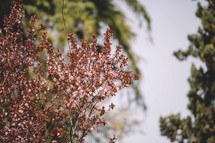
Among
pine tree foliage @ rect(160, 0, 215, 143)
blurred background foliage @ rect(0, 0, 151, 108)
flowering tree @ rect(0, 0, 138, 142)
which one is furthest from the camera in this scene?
pine tree foliage @ rect(160, 0, 215, 143)

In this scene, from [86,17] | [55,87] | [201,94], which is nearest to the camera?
[55,87]

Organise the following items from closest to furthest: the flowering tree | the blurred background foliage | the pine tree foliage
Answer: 1. the flowering tree
2. the blurred background foliage
3. the pine tree foliage

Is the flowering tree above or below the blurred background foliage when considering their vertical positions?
below

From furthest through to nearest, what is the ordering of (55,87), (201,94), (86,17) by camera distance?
1. (201,94)
2. (86,17)
3. (55,87)

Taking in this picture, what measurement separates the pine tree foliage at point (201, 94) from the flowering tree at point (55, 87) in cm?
370

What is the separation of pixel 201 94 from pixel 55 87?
187 inches

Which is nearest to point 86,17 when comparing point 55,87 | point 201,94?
point 55,87

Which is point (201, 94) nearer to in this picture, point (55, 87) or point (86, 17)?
point (86, 17)

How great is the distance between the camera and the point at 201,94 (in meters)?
5.23

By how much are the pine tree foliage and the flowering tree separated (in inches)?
146

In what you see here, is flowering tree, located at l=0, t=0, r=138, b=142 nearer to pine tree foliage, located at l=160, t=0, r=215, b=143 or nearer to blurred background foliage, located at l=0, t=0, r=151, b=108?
blurred background foliage, located at l=0, t=0, r=151, b=108

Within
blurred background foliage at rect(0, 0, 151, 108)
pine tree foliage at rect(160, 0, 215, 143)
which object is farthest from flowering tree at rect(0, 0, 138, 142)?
pine tree foliage at rect(160, 0, 215, 143)

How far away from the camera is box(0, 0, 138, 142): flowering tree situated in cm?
183

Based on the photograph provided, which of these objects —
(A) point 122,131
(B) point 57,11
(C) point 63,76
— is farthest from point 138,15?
(A) point 122,131
